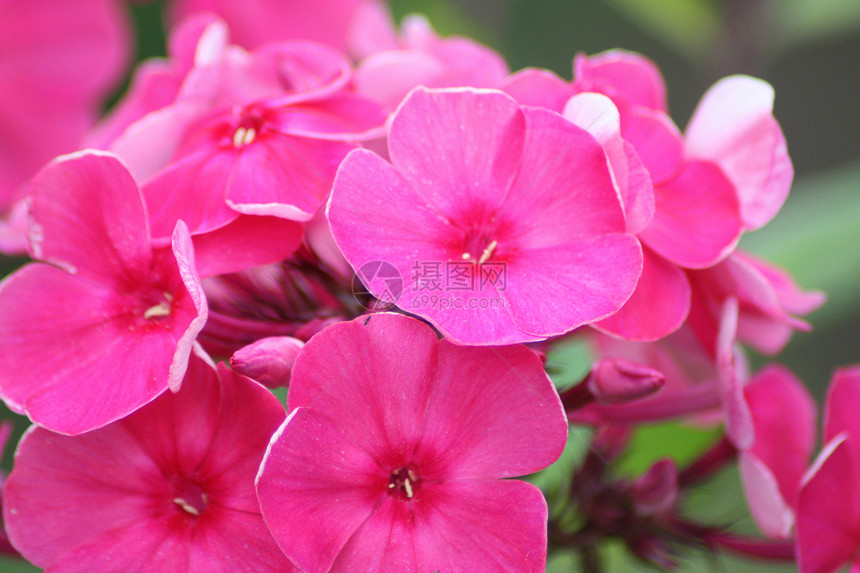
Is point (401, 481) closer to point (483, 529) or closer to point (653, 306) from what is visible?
point (483, 529)

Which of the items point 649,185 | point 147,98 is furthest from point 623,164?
point 147,98

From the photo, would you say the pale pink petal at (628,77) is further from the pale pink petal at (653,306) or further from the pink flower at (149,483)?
the pink flower at (149,483)

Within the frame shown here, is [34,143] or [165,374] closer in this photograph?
[165,374]

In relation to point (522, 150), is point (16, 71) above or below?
below

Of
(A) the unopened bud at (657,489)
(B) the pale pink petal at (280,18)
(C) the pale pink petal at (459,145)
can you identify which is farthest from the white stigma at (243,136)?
(B) the pale pink petal at (280,18)

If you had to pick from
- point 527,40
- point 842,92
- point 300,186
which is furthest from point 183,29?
point 842,92

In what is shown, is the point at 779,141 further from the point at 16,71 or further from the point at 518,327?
the point at 16,71
